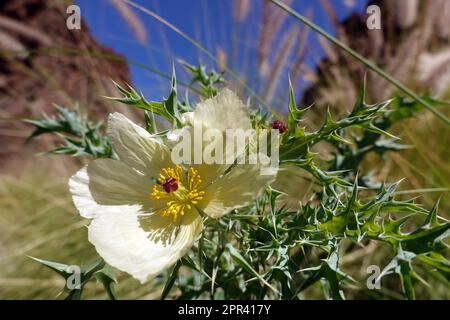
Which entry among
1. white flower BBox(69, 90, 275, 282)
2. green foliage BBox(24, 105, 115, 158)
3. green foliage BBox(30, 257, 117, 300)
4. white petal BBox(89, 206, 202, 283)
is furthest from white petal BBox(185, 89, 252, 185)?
green foliage BBox(24, 105, 115, 158)

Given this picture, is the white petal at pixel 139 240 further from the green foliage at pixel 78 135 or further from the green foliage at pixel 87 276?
the green foliage at pixel 78 135

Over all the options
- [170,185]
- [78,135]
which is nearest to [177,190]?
[170,185]

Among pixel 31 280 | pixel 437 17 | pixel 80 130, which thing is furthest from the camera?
pixel 437 17

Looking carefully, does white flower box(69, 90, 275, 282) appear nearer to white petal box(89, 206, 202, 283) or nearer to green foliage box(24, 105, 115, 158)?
white petal box(89, 206, 202, 283)

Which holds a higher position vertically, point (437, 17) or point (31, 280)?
point (437, 17)

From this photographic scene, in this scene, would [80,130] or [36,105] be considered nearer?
[80,130]

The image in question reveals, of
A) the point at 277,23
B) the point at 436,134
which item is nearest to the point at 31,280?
the point at 277,23

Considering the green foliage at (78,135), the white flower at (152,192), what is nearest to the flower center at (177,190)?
the white flower at (152,192)
